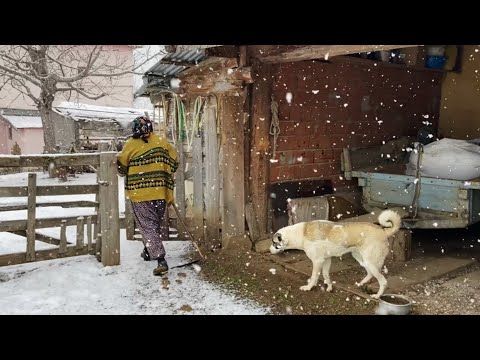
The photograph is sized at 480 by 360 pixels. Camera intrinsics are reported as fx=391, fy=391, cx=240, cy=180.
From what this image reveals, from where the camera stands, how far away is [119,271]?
6.04 metres

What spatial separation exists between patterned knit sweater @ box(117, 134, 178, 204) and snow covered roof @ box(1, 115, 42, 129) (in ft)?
83.5

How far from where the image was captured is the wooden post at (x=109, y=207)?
6047 millimetres

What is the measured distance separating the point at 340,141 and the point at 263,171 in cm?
208

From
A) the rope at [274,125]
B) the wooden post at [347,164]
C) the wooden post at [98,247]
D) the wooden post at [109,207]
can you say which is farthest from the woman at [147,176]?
the wooden post at [347,164]

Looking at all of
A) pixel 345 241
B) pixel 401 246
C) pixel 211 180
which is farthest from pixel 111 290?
pixel 401 246

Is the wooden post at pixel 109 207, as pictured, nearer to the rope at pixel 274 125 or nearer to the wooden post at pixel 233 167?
the wooden post at pixel 233 167

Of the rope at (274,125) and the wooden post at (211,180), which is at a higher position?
the rope at (274,125)

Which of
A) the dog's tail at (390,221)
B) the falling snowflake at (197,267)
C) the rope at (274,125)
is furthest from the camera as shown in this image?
the rope at (274,125)

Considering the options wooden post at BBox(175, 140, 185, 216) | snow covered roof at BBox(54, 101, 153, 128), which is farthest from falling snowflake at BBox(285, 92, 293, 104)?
snow covered roof at BBox(54, 101, 153, 128)

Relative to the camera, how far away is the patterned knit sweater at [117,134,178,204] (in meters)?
5.99

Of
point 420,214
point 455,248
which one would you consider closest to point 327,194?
point 420,214

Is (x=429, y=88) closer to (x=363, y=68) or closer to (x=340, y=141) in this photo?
(x=363, y=68)

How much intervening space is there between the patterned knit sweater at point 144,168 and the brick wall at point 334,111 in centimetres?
206

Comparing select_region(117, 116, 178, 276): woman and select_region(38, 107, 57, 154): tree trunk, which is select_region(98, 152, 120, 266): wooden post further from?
select_region(38, 107, 57, 154): tree trunk
